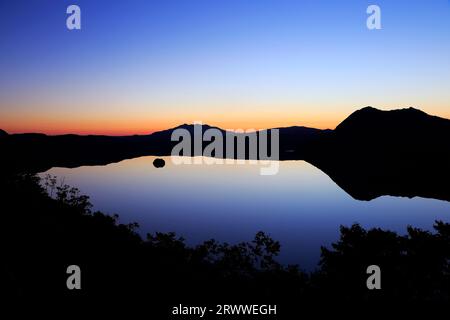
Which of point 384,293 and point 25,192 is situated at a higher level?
point 25,192

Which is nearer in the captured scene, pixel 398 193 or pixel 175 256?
pixel 175 256

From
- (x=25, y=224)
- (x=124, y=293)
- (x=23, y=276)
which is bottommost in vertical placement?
(x=124, y=293)

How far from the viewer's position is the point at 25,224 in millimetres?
19984

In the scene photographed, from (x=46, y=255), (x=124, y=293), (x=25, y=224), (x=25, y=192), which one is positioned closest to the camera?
(x=124, y=293)

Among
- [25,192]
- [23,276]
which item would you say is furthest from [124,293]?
[25,192]
